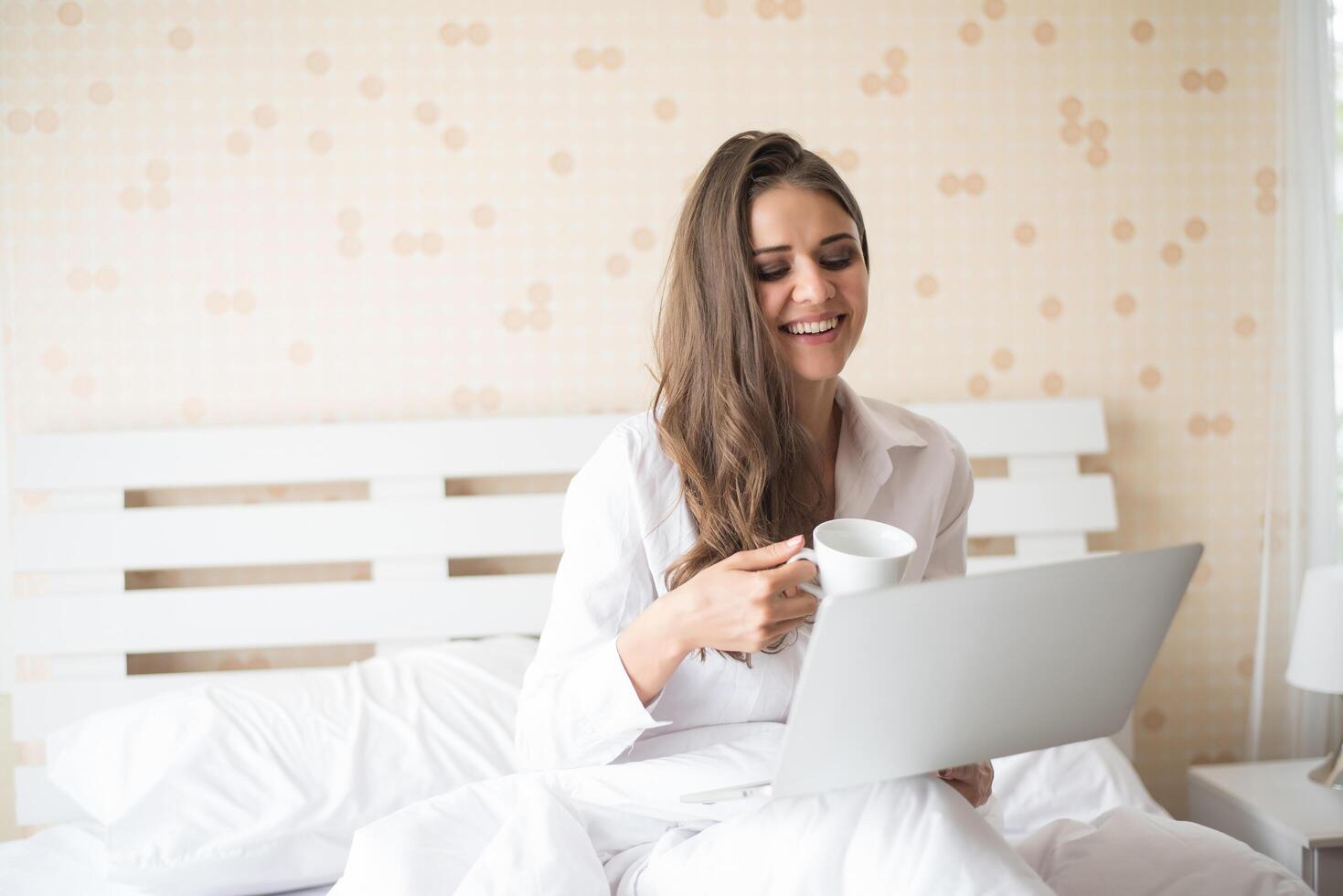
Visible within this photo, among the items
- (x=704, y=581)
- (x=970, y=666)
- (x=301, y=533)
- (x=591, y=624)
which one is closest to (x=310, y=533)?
(x=301, y=533)

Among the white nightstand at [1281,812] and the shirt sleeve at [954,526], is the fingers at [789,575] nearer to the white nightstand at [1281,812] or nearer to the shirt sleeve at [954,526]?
the shirt sleeve at [954,526]

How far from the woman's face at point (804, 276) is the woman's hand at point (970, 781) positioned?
47 centimetres

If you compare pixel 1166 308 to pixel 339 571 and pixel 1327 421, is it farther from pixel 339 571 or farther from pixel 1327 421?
pixel 339 571

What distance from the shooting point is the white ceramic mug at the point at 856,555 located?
0.88 metres

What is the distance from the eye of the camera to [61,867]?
162 centimetres

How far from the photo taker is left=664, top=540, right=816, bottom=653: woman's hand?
94 cm

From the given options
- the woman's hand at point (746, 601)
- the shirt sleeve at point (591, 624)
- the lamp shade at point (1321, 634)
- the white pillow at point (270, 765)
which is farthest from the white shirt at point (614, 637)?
the lamp shade at point (1321, 634)

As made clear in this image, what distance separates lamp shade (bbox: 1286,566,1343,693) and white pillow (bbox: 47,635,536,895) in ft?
4.59

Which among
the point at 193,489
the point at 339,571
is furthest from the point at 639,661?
the point at 193,489

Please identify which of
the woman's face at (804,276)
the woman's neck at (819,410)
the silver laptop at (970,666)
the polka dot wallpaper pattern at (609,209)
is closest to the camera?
the silver laptop at (970,666)

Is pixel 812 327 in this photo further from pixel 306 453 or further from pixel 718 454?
pixel 306 453

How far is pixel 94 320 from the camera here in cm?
214

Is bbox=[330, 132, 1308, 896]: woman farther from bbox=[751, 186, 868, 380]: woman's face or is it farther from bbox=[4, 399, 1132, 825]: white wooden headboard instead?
bbox=[4, 399, 1132, 825]: white wooden headboard

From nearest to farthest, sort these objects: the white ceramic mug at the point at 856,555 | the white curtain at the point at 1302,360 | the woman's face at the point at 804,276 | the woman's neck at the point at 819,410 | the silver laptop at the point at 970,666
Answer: the silver laptop at the point at 970,666, the white ceramic mug at the point at 856,555, the woman's face at the point at 804,276, the woman's neck at the point at 819,410, the white curtain at the point at 1302,360
